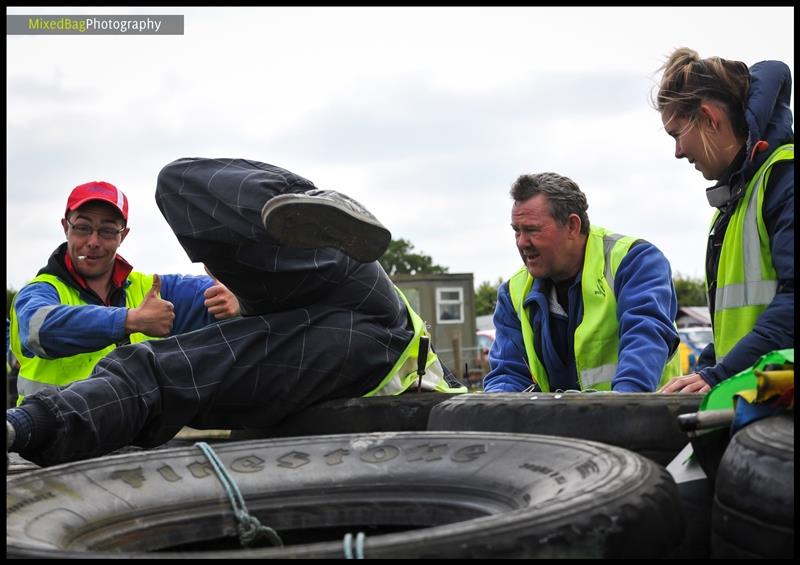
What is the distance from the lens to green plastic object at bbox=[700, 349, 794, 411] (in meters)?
2.12

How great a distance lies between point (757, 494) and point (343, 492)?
2.93 ft

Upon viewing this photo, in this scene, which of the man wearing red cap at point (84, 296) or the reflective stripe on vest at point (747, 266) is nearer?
the reflective stripe on vest at point (747, 266)

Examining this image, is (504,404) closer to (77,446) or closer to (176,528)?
(176,528)

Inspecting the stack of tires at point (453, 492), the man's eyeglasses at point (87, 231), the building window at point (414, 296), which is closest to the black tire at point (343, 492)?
the stack of tires at point (453, 492)

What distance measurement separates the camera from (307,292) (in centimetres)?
367

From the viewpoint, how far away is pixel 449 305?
25.8m

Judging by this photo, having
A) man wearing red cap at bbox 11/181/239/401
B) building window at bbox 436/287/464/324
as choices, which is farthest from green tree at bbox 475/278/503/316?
man wearing red cap at bbox 11/181/239/401

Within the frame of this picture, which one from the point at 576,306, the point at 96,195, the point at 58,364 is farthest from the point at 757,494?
the point at 96,195

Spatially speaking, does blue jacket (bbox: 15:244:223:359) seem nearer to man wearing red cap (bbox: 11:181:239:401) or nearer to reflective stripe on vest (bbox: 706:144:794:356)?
man wearing red cap (bbox: 11:181:239:401)

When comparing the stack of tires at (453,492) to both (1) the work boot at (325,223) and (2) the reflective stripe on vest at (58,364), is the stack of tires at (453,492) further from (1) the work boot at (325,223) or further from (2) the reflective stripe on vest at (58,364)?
(2) the reflective stripe on vest at (58,364)

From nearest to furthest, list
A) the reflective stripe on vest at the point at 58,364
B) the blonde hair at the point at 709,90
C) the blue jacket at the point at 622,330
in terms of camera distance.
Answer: the blonde hair at the point at 709,90 < the blue jacket at the point at 622,330 < the reflective stripe on vest at the point at 58,364

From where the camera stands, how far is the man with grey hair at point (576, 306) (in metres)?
4.13

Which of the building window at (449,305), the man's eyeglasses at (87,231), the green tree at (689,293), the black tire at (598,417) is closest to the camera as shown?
the black tire at (598,417)

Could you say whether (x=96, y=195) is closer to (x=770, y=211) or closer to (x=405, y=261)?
(x=770, y=211)
